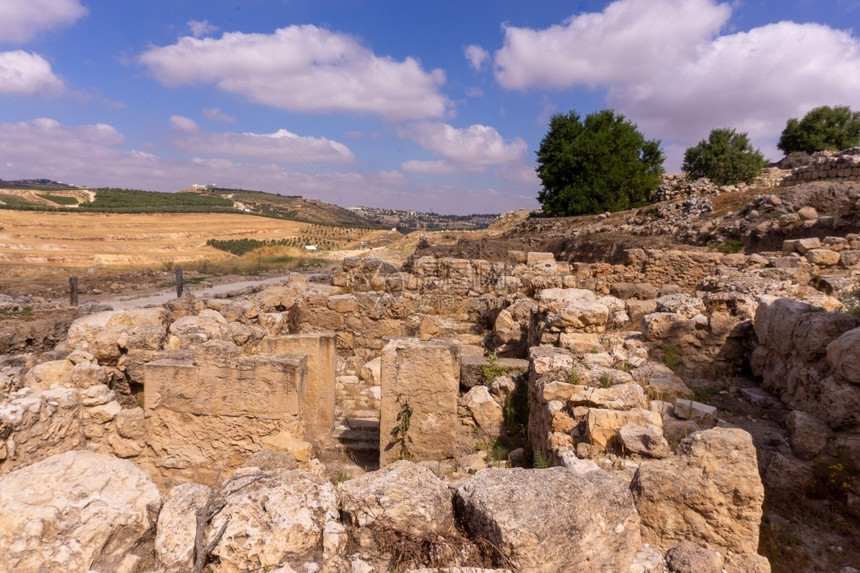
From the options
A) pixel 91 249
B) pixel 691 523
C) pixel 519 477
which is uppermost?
pixel 519 477

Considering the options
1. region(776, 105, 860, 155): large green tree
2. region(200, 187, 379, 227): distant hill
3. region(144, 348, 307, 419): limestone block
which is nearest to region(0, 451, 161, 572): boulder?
region(144, 348, 307, 419): limestone block

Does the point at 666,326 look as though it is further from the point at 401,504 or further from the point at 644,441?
the point at 401,504

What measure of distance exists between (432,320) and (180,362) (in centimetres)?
510

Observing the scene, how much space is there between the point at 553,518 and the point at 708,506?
3.34 ft

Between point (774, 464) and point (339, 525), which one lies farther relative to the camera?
point (774, 464)

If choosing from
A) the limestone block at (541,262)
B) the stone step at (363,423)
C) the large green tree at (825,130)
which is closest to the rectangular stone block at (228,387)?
the stone step at (363,423)

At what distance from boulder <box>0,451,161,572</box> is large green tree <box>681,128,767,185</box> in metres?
36.1

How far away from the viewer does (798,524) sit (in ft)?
10.5

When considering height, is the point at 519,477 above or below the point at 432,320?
above

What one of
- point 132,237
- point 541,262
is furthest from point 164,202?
point 541,262

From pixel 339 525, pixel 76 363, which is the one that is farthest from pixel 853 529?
pixel 76 363

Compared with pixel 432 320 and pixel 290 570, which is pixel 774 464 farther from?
pixel 432 320

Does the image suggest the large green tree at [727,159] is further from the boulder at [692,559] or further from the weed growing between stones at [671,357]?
the boulder at [692,559]

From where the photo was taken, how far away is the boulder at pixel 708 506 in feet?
8.02
